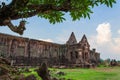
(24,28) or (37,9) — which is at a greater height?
(37,9)

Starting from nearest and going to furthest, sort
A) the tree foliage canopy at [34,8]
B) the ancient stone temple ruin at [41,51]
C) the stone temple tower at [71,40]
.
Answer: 1. the tree foliage canopy at [34,8]
2. the ancient stone temple ruin at [41,51]
3. the stone temple tower at [71,40]

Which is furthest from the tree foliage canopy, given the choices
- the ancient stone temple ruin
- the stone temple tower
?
the stone temple tower

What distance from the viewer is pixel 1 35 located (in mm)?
36156

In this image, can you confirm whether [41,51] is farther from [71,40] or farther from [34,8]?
[34,8]

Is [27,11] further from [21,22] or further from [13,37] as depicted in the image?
[13,37]

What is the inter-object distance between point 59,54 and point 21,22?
39434 mm

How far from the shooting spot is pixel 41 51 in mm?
43750

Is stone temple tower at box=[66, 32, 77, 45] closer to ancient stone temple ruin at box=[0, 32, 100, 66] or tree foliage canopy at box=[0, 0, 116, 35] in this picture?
ancient stone temple ruin at box=[0, 32, 100, 66]

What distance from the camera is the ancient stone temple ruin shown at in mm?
37306

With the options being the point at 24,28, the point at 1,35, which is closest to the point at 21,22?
the point at 24,28

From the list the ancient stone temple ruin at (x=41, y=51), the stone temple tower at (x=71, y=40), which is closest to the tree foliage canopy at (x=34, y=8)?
the ancient stone temple ruin at (x=41, y=51)

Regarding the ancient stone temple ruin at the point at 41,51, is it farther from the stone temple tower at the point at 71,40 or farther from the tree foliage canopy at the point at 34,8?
the tree foliage canopy at the point at 34,8

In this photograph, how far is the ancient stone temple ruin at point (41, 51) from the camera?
37306 millimetres

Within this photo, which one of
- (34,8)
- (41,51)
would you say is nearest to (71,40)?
(41,51)
